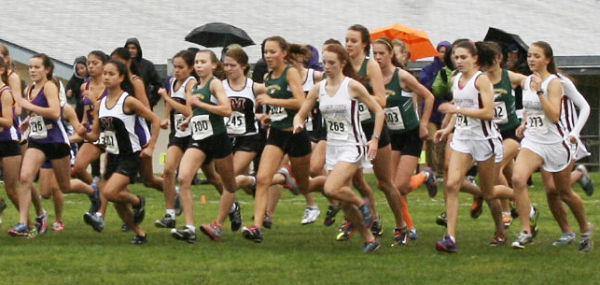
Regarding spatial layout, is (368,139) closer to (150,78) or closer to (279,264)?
(279,264)

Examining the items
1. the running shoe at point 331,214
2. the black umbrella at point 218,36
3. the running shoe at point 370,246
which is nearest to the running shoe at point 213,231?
the running shoe at point 370,246

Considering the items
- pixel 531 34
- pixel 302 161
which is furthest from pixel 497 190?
pixel 531 34

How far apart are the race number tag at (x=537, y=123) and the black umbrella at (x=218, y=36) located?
11.9 m

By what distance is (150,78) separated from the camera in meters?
19.1

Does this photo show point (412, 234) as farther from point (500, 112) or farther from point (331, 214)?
point (331, 214)

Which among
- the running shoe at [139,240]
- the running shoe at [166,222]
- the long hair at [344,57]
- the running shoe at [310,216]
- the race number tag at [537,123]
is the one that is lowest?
the running shoe at [310,216]

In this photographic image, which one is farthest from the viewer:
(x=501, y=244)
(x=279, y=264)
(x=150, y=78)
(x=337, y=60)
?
(x=150, y=78)

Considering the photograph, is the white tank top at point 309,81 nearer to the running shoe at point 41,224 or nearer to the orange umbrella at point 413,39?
the running shoe at point 41,224

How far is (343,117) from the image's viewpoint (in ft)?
42.2

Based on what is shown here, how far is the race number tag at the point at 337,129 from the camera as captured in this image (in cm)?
1284

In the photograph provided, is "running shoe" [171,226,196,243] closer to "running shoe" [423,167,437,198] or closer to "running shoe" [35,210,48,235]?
"running shoe" [35,210,48,235]

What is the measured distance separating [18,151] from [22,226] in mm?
743

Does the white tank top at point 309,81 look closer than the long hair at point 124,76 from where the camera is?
No

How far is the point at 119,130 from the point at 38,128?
979 millimetres
